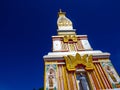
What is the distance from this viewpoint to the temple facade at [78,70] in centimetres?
909

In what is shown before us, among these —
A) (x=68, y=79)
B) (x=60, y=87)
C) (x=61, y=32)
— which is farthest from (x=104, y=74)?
(x=61, y=32)

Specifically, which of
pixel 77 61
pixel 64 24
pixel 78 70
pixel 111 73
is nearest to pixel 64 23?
pixel 64 24

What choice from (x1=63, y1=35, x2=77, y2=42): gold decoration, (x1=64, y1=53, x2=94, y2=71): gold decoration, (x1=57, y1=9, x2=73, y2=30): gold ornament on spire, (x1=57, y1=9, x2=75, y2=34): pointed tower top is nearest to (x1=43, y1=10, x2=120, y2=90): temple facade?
(x1=64, y1=53, x2=94, y2=71): gold decoration

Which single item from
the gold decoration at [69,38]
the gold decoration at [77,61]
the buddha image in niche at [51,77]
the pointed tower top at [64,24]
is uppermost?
the pointed tower top at [64,24]

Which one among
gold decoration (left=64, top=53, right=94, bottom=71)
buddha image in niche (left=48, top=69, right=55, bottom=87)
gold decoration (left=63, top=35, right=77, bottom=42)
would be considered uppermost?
gold decoration (left=63, top=35, right=77, bottom=42)

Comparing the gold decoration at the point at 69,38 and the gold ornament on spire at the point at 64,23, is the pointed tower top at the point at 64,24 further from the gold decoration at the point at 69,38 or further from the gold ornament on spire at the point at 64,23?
the gold decoration at the point at 69,38

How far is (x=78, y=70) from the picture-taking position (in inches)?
400

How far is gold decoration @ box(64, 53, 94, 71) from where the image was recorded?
1008cm

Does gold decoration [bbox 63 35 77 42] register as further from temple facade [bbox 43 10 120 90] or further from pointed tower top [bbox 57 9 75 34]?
pointed tower top [bbox 57 9 75 34]

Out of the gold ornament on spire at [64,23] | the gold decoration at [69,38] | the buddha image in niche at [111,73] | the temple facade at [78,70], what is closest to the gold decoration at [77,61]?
the temple facade at [78,70]

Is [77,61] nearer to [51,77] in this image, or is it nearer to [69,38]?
[51,77]

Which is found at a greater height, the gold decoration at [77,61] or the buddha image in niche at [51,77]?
the gold decoration at [77,61]

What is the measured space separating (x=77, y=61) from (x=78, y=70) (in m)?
0.64

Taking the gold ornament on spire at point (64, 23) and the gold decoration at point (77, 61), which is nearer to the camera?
the gold decoration at point (77, 61)
